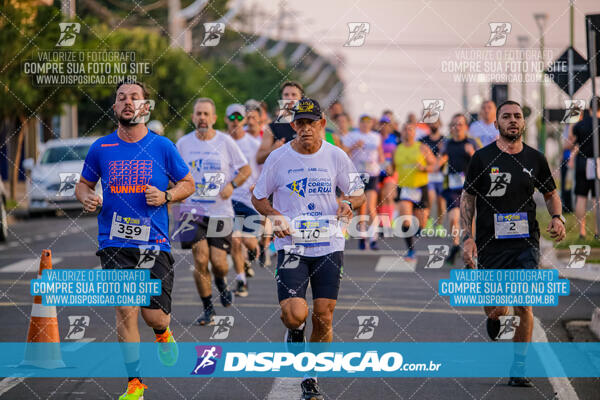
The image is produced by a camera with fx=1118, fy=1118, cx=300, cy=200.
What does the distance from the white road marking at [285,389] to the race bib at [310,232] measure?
1.06m

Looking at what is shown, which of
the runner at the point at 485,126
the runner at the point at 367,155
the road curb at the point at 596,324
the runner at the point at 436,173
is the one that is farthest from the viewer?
the runner at the point at 367,155

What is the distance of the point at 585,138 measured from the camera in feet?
57.3

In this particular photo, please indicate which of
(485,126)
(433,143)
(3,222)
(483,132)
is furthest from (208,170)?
(3,222)

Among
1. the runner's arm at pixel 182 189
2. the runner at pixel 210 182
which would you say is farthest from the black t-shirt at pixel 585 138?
the runner's arm at pixel 182 189

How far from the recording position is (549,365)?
29.1 feet

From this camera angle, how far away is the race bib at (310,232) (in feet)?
25.7

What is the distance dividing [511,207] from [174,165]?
98.7 inches

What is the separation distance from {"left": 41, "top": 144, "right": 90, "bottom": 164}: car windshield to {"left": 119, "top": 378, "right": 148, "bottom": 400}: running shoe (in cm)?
2233

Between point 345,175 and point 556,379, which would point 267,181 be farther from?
point 556,379

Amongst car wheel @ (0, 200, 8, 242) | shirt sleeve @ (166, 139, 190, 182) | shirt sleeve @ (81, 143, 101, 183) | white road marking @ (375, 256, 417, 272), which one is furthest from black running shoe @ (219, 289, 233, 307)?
car wheel @ (0, 200, 8, 242)

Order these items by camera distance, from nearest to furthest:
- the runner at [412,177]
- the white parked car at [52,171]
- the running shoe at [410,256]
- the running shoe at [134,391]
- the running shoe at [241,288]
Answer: the running shoe at [134,391] < the running shoe at [241,288] < the running shoe at [410,256] < the runner at [412,177] < the white parked car at [52,171]

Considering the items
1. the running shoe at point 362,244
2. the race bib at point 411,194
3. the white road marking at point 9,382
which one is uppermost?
the race bib at point 411,194

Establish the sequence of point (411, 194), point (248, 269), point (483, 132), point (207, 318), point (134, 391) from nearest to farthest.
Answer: point (134, 391) → point (207, 318) → point (248, 269) → point (483, 132) → point (411, 194)

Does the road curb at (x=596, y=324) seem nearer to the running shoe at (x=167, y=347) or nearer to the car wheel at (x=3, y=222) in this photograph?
the running shoe at (x=167, y=347)
